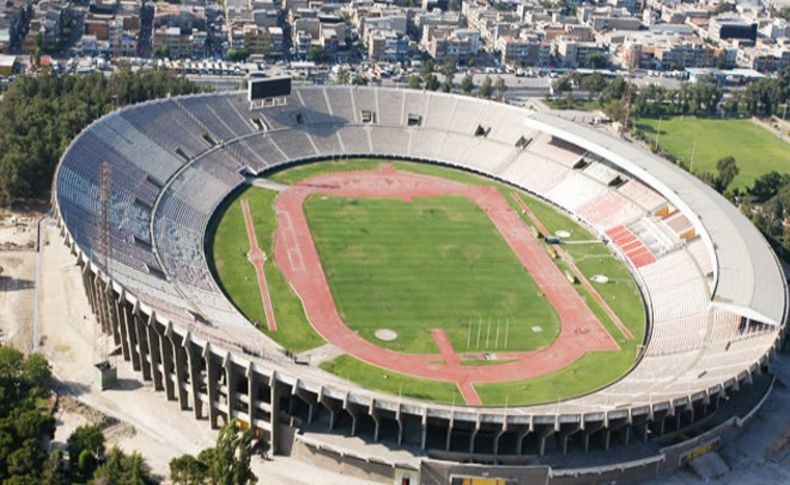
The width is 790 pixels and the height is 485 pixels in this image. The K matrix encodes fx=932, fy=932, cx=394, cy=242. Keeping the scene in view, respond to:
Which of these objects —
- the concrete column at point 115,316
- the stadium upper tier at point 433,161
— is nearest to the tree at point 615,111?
the stadium upper tier at point 433,161

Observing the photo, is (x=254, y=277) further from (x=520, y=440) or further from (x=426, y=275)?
(x=520, y=440)

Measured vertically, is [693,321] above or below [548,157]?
below

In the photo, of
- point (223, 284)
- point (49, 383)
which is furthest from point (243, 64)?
point (49, 383)

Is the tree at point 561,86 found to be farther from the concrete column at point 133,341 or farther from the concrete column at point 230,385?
the concrete column at point 230,385

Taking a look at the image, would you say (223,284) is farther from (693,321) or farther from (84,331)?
(693,321)

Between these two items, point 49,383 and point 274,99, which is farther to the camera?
point 274,99
